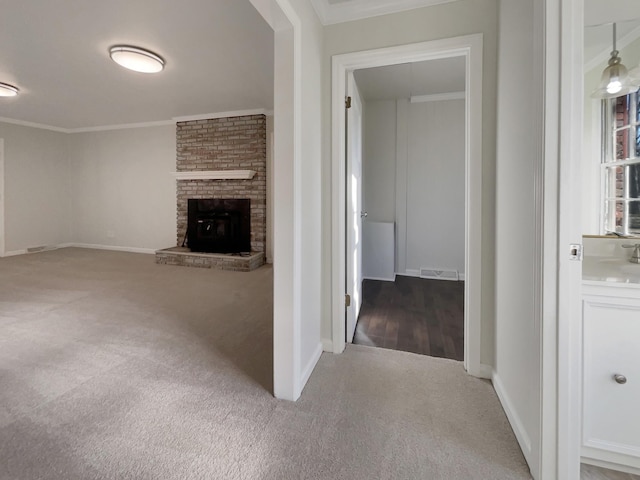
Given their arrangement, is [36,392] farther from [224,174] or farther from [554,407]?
[224,174]

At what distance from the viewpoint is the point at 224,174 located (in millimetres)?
5105

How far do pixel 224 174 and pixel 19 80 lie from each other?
8.87 feet

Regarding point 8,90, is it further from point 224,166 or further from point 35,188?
point 224,166

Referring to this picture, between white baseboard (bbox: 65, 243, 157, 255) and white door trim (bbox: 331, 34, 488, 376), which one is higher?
white door trim (bbox: 331, 34, 488, 376)

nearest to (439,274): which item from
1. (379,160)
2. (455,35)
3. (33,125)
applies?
(379,160)

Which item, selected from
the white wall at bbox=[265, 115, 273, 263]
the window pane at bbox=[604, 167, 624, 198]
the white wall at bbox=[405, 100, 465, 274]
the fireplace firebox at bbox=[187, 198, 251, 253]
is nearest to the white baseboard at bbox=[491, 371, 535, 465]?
the window pane at bbox=[604, 167, 624, 198]

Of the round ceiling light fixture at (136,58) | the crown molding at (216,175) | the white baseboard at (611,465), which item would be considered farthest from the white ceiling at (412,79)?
the white baseboard at (611,465)

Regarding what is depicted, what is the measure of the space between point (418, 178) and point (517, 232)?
319cm

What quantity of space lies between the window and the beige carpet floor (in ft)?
3.64

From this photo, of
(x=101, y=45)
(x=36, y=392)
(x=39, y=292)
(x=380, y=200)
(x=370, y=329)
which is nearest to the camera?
(x=36, y=392)

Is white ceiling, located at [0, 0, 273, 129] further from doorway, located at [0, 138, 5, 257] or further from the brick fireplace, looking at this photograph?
doorway, located at [0, 138, 5, 257]

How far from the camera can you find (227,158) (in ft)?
17.1

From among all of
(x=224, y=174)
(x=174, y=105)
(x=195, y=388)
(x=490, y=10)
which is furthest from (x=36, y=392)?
(x=174, y=105)

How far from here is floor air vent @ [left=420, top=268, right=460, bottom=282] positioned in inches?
169
